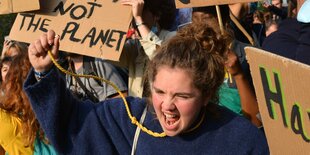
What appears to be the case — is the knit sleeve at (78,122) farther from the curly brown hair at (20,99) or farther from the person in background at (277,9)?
the person in background at (277,9)

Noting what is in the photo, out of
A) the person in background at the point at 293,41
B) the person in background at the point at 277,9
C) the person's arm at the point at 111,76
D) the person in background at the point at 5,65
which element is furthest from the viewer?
the person in background at the point at 277,9

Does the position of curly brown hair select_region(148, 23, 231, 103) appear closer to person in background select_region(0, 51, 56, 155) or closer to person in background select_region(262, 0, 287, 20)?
person in background select_region(0, 51, 56, 155)

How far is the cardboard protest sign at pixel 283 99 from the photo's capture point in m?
1.56

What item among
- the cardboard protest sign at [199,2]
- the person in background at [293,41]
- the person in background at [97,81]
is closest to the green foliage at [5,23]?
the person in background at [97,81]

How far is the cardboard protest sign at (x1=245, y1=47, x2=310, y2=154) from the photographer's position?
1560 millimetres

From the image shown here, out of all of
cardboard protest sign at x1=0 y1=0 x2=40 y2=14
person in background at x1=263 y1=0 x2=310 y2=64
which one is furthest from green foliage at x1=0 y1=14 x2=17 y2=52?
person in background at x1=263 y1=0 x2=310 y2=64

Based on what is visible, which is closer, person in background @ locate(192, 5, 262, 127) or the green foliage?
person in background @ locate(192, 5, 262, 127)

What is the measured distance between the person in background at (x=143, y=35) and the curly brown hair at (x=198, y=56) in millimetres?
903

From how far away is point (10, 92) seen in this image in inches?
124

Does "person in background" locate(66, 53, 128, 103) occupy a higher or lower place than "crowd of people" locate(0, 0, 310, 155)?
lower

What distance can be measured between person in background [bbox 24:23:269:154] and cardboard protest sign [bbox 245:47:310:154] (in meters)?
0.34

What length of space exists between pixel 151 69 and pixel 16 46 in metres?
2.02

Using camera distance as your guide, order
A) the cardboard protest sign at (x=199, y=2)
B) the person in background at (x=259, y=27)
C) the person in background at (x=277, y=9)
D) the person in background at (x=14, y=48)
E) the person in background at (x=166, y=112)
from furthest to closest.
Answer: the person in background at (x=277, y=9), the person in background at (x=259, y=27), the person in background at (x=14, y=48), the cardboard protest sign at (x=199, y=2), the person in background at (x=166, y=112)

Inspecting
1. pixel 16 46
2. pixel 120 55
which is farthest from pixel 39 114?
pixel 16 46
